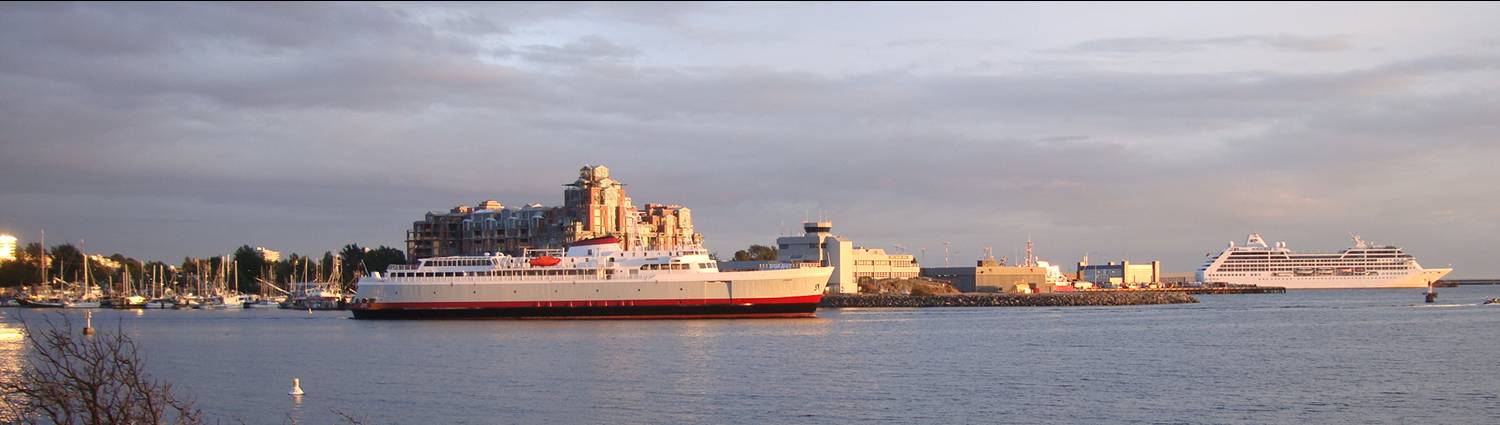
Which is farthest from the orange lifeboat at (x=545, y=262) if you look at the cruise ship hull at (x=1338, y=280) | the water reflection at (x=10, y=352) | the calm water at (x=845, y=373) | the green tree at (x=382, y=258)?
the cruise ship hull at (x=1338, y=280)

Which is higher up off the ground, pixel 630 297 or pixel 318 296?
pixel 630 297

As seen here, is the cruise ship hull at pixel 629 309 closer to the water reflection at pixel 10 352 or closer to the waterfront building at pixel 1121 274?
the water reflection at pixel 10 352

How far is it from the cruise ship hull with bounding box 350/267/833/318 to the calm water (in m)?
7.47

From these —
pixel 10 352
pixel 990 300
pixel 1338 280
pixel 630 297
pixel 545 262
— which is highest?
pixel 545 262

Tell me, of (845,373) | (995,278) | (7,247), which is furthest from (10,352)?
(7,247)

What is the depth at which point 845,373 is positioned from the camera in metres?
33.6

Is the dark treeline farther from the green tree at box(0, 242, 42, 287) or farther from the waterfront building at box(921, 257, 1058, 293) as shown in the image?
the waterfront building at box(921, 257, 1058, 293)

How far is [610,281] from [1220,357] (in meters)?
33.7

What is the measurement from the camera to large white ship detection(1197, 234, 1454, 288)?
15638 centimetres

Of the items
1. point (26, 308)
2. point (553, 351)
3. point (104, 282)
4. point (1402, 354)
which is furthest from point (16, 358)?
point (104, 282)

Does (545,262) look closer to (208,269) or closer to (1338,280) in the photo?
(208,269)

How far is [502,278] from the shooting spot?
67.2 metres

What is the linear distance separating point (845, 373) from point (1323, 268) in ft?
455

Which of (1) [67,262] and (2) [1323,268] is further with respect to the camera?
(2) [1323,268]
